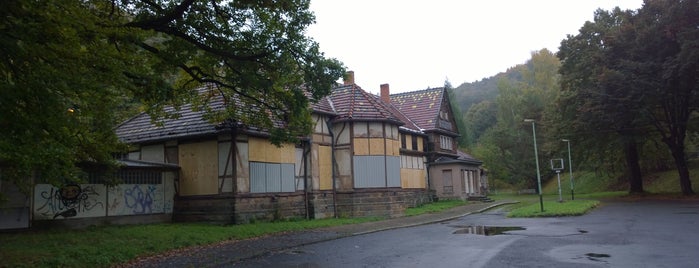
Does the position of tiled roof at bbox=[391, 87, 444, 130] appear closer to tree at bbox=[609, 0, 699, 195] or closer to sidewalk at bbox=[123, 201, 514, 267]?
tree at bbox=[609, 0, 699, 195]

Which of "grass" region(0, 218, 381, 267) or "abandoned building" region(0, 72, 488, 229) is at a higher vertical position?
"abandoned building" region(0, 72, 488, 229)

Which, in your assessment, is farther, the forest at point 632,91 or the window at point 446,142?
the window at point 446,142

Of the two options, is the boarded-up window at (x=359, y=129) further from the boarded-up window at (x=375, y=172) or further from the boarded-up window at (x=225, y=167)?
the boarded-up window at (x=225, y=167)

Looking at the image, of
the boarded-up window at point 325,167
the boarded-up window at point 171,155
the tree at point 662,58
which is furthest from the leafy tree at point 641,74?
the boarded-up window at point 171,155

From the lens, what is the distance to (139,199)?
19922mm

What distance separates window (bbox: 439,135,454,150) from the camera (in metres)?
43.6

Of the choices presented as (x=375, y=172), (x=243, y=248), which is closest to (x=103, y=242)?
(x=243, y=248)

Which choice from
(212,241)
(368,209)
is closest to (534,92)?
(368,209)

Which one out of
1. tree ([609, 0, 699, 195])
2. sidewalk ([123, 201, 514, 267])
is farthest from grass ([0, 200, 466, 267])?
tree ([609, 0, 699, 195])

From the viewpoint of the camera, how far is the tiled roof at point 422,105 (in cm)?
4256

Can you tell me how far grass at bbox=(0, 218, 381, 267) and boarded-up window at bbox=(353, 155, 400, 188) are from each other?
8.22 m

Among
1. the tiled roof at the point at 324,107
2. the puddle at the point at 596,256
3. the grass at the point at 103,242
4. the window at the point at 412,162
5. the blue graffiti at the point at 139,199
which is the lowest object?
the puddle at the point at 596,256

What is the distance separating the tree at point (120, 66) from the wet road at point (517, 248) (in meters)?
4.80

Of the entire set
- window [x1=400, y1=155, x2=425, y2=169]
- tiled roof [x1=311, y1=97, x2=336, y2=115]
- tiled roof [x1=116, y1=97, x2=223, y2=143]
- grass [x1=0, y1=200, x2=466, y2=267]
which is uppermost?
tiled roof [x1=311, y1=97, x2=336, y2=115]
